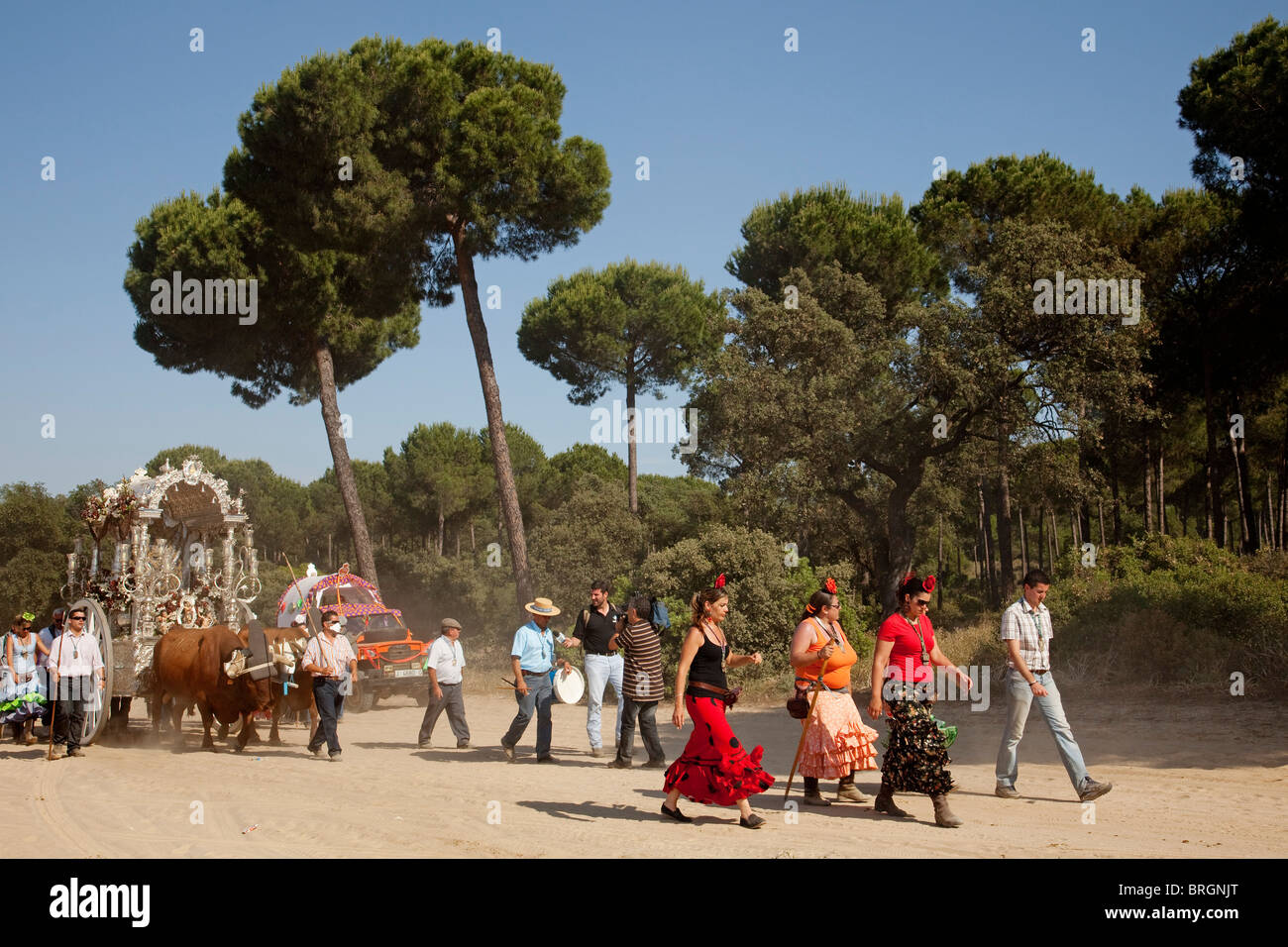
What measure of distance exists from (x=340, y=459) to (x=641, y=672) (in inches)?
715

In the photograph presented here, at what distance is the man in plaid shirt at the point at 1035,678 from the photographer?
27.1ft

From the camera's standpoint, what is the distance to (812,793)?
8680 millimetres

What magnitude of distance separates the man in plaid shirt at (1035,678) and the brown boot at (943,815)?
122 centimetres

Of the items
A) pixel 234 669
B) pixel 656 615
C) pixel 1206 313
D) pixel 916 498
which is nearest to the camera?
pixel 656 615

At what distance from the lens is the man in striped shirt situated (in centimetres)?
1064

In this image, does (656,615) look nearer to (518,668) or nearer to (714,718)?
(518,668)

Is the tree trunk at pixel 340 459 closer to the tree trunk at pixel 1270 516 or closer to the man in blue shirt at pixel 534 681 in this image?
the man in blue shirt at pixel 534 681

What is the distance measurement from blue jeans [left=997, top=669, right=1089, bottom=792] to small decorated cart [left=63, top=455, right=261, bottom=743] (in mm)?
10796

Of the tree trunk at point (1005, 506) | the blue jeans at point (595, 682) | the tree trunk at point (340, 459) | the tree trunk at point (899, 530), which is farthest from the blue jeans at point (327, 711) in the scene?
the tree trunk at point (899, 530)

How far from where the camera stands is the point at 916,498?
30266 mm

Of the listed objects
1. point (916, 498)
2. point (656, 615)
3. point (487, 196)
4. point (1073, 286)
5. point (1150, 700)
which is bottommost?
point (1150, 700)
